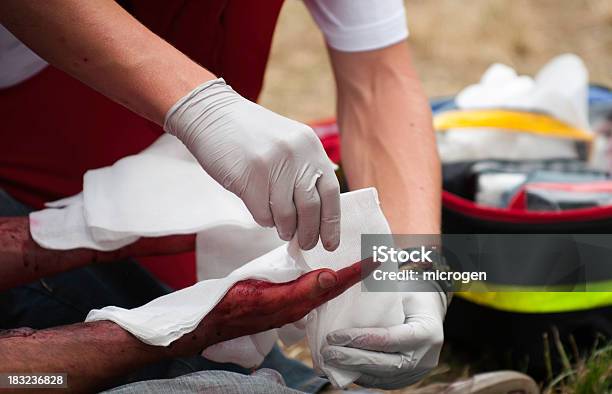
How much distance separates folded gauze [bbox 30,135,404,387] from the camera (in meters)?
1.21

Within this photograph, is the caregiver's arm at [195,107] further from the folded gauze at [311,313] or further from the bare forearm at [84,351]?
the bare forearm at [84,351]

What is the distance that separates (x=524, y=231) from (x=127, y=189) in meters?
0.82

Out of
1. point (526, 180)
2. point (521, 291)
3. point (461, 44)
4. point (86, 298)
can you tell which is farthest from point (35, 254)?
point (461, 44)

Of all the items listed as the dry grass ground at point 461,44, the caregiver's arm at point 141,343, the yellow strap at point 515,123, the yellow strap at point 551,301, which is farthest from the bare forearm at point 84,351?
the dry grass ground at point 461,44

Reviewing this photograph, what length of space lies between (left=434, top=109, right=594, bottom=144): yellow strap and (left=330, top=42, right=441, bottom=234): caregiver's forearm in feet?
1.82

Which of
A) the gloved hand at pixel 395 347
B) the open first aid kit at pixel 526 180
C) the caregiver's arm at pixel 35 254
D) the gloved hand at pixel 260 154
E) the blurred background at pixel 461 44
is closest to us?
the gloved hand at pixel 260 154

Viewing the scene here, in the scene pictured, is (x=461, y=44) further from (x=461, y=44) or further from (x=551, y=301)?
(x=551, y=301)

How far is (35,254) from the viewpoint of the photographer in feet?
4.58

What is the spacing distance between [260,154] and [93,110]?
0.58 meters

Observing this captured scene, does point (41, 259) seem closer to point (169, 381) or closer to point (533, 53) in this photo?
point (169, 381)

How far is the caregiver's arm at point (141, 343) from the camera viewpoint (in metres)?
1.16

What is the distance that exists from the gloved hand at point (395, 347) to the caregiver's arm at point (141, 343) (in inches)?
2.9

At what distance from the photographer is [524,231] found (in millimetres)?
1769

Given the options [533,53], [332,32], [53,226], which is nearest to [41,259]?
[53,226]
